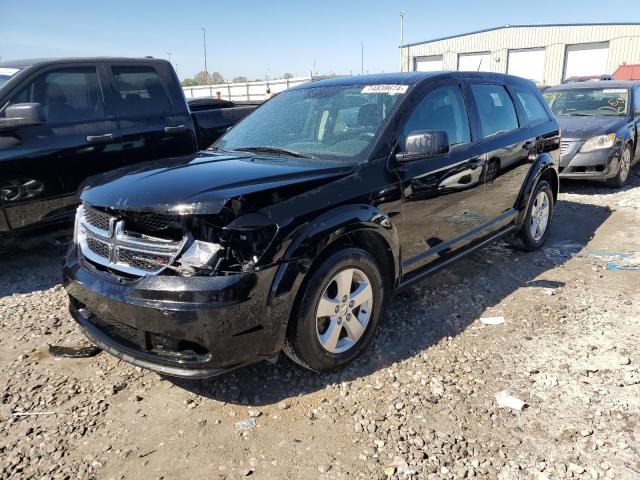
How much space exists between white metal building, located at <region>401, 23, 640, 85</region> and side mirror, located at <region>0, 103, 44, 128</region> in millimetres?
30736

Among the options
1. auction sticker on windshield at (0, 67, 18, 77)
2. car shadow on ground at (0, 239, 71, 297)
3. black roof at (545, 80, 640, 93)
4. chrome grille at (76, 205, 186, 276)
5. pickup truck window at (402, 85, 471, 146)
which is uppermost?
auction sticker on windshield at (0, 67, 18, 77)

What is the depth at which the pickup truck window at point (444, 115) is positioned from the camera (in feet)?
11.5

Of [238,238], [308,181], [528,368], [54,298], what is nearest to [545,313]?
[528,368]

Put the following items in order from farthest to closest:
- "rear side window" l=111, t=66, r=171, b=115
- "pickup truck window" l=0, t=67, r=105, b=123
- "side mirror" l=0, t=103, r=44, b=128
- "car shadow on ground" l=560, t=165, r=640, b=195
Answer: "car shadow on ground" l=560, t=165, r=640, b=195 < "rear side window" l=111, t=66, r=171, b=115 < "pickup truck window" l=0, t=67, r=105, b=123 < "side mirror" l=0, t=103, r=44, b=128

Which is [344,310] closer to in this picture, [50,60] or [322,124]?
[322,124]

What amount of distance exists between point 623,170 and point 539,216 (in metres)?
3.98

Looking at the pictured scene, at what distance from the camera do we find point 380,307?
3.25m

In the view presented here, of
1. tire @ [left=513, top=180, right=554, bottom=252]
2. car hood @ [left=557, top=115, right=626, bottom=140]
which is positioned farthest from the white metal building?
tire @ [left=513, top=180, right=554, bottom=252]

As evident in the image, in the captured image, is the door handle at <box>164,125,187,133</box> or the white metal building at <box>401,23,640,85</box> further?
the white metal building at <box>401,23,640,85</box>

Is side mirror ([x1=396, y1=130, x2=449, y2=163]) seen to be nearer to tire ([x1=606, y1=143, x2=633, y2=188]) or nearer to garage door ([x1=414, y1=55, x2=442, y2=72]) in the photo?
tire ([x1=606, y1=143, x2=633, y2=188])

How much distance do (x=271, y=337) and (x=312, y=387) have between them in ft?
1.88

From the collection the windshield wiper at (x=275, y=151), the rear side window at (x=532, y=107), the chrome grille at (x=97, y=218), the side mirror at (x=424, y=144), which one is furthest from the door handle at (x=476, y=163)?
the chrome grille at (x=97, y=218)

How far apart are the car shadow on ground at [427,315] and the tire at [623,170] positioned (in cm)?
248

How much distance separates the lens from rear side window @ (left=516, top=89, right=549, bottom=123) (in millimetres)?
5016
